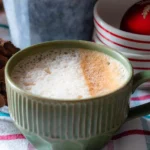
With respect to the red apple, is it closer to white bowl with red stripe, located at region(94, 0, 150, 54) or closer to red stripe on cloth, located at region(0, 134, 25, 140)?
white bowl with red stripe, located at region(94, 0, 150, 54)

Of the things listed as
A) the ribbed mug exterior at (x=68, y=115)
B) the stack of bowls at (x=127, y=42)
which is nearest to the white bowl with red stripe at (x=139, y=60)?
the stack of bowls at (x=127, y=42)

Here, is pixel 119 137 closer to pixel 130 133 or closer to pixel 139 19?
pixel 130 133

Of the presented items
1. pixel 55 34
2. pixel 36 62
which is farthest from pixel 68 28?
pixel 36 62

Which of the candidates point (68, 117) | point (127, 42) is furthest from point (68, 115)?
point (127, 42)

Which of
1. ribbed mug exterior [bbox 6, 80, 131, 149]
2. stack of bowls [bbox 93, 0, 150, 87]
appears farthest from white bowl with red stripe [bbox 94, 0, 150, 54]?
ribbed mug exterior [bbox 6, 80, 131, 149]

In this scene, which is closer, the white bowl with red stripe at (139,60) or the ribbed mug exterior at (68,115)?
the ribbed mug exterior at (68,115)

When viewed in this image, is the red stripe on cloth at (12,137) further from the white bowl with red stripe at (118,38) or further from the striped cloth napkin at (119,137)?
the white bowl with red stripe at (118,38)

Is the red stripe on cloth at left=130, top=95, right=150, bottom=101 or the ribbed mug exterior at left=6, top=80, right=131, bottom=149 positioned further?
the red stripe on cloth at left=130, top=95, right=150, bottom=101
